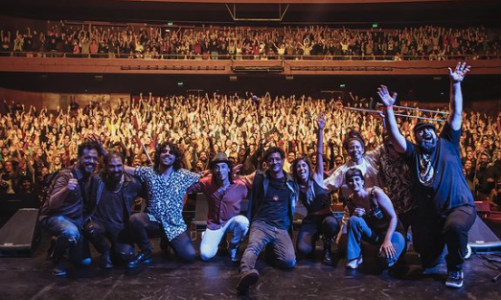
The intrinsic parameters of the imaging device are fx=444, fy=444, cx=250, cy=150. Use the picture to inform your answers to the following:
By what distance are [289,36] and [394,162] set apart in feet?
45.2

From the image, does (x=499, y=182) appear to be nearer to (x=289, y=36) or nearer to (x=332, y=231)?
(x=332, y=231)

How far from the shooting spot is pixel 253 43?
1683 cm

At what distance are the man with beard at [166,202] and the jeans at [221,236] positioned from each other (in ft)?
0.45

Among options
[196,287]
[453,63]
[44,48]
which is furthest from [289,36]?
[196,287]

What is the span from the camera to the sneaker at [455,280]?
3775 millimetres

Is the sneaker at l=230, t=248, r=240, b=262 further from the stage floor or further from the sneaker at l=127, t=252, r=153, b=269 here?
the sneaker at l=127, t=252, r=153, b=269

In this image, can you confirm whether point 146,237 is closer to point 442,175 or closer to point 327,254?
point 327,254

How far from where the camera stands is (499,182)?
7848 millimetres

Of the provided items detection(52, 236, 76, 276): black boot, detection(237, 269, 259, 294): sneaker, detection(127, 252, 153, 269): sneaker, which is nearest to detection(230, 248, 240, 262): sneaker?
detection(127, 252, 153, 269): sneaker

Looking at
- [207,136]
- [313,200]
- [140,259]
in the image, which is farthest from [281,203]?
[207,136]

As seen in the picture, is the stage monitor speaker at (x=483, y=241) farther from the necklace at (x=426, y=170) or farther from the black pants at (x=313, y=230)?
the black pants at (x=313, y=230)

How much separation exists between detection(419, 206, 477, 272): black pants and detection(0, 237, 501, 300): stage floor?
19 cm

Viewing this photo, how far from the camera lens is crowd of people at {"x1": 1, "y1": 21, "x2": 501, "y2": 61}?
16219 millimetres

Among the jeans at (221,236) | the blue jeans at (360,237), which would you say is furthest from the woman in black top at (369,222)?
the jeans at (221,236)
